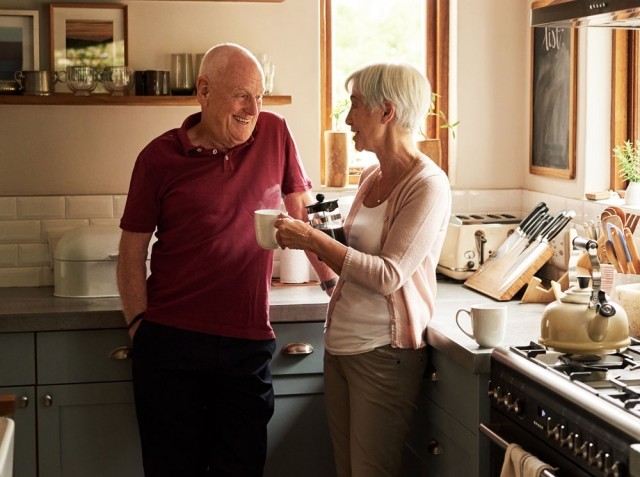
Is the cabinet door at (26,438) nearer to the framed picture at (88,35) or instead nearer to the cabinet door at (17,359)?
the cabinet door at (17,359)

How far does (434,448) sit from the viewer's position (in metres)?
3.18

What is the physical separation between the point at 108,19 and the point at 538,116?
174 cm

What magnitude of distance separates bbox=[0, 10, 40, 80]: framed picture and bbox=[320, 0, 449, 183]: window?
116cm

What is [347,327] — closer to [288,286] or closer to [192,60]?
[288,286]

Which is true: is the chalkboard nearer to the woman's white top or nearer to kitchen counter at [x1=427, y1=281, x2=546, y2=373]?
kitchen counter at [x1=427, y1=281, x2=546, y2=373]

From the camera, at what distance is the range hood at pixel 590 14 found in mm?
2539

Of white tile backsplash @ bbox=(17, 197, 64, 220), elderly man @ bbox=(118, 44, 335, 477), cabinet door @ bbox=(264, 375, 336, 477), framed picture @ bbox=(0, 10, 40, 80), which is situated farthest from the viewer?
white tile backsplash @ bbox=(17, 197, 64, 220)

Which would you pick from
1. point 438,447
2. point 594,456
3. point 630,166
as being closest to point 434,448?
point 438,447

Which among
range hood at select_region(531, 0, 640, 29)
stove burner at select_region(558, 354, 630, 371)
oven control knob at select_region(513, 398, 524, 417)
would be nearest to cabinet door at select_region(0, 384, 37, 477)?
oven control knob at select_region(513, 398, 524, 417)

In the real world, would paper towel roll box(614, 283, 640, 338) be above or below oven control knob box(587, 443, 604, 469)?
above

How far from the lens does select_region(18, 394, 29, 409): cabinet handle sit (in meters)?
3.50

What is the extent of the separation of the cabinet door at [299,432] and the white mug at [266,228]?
80 cm

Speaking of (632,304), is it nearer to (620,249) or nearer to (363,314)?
(620,249)

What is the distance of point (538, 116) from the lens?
419 cm
